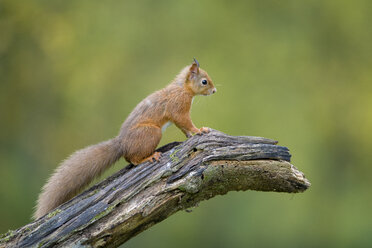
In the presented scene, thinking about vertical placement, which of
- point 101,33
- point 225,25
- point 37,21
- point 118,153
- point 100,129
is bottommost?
point 118,153

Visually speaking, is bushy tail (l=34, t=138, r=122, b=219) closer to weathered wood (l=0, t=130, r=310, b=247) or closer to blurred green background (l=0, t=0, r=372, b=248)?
weathered wood (l=0, t=130, r=310, b=247)

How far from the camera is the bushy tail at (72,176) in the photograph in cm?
350

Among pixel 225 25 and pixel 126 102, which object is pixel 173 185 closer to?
pixel 126 102

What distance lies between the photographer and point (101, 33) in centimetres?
739

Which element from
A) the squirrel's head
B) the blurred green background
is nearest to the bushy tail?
the squirrel's head

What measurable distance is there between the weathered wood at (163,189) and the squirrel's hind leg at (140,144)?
0.25 metres

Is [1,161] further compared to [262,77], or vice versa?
[262,77]

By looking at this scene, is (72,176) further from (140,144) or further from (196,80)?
(196,80)

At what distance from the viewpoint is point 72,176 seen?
3.52 metres

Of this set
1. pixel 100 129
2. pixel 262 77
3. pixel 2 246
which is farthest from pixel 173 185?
pixel 262 77

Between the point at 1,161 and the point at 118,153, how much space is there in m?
3.79

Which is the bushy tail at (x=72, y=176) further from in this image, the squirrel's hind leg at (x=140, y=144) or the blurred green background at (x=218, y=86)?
the blurred green background at (x=218, y=86)

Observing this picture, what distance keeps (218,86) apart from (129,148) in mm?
3473

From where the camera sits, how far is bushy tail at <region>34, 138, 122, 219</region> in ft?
11.5
